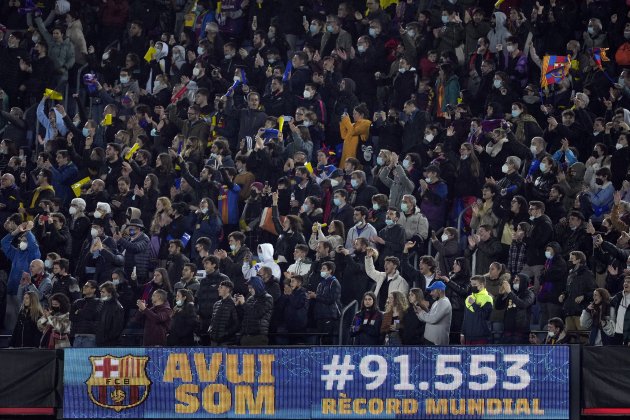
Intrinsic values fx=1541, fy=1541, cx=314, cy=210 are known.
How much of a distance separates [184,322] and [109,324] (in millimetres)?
1138

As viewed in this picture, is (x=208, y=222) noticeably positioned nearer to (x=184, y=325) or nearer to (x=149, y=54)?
(x=184, y=325)

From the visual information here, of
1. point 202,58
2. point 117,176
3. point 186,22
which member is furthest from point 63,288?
point 186,22

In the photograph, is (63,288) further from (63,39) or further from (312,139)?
(63,39)

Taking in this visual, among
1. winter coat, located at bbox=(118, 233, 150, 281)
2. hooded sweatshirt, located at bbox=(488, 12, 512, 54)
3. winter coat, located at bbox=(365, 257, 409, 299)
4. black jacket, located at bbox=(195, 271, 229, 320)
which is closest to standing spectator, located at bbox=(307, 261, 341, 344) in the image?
winter coat, located at bbox=(365, 257, 409, 299)

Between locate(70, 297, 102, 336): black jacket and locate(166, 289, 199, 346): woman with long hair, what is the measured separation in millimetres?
1233

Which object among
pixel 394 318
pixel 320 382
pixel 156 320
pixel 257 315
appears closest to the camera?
pixel 320 382

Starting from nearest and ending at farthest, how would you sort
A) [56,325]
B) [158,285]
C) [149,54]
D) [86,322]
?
1. [86,322]
2. [56,325]
3. [158,285]
4. [149,54]

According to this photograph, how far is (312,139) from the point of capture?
26.2 meters

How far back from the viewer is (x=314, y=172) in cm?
2522

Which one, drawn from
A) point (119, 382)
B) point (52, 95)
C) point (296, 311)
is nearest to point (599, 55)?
point (296, 311)

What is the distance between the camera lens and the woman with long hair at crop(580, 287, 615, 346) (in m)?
19.8

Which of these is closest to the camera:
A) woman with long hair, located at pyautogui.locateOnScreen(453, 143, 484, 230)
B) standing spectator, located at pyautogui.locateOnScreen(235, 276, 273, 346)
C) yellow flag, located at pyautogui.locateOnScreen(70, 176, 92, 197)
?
standing spectator, located at pyautogui.locateOnScreen(235, 276, 273, 346)

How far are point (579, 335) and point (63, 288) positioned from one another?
7738 millimetres

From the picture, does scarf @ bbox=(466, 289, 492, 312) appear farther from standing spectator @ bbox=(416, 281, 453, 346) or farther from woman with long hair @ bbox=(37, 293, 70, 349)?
woman with long hair @ bbox=(37, 293, 70, 349)
